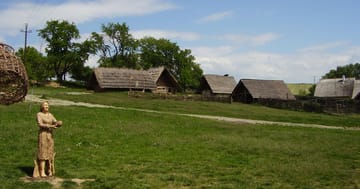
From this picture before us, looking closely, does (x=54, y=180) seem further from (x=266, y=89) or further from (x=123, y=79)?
(x=266, y=89)

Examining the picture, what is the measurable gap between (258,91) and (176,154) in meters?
49.1

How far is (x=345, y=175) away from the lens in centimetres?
1327

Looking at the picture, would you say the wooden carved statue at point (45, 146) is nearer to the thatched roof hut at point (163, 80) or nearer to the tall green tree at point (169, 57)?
the thatched roof hut at point (163, 80)

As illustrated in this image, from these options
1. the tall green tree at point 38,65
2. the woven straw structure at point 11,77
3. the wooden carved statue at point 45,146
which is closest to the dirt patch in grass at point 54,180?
the wooden carved statue at point 45,146

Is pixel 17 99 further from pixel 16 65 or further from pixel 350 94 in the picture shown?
pixel 350 94

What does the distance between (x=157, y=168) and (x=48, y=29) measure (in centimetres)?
7577

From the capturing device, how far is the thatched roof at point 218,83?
244 ft

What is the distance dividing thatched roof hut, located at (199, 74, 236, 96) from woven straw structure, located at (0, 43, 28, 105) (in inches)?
2418

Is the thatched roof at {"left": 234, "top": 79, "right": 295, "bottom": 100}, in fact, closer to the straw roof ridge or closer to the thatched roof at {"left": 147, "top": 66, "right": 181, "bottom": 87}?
the straw roof ridge

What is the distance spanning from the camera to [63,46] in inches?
3314

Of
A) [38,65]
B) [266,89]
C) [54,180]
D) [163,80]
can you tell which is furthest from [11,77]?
[38,65]

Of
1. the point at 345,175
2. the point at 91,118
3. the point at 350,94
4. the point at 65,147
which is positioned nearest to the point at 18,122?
the point at 91,118

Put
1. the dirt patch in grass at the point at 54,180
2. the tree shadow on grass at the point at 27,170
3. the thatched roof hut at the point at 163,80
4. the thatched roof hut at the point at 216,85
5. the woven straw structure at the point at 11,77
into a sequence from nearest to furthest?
the dirt patch in grass at the point at 54,180, the woven straw structure at the point at 11,77, the tree shadow on grass at the point at 27,170, the thatched roof hut at the point at 163,80, the thatched roof hut at the point at 216,85

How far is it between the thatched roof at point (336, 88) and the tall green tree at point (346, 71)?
62.4 m
